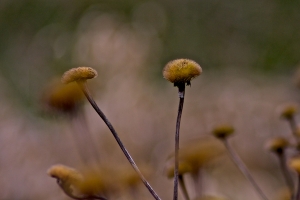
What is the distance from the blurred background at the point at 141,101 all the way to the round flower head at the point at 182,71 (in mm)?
266

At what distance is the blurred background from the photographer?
1503 mm

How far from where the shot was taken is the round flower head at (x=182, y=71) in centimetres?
54

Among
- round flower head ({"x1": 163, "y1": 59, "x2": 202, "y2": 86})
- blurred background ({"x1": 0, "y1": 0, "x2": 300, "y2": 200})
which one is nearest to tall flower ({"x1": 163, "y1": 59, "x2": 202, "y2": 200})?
round flower head ({"x1": 163, "y1": 59, "x2": 202, "y2": 86})

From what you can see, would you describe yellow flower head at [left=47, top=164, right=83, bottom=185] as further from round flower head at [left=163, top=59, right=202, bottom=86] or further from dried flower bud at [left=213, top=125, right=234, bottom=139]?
dried flower bud at [left=213, top=125, right=234, bottom=139]

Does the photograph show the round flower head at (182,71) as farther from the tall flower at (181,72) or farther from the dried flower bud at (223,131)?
the dried flower bud at (223,131)

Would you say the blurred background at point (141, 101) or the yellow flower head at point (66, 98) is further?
the blurred background at point (141, 101)

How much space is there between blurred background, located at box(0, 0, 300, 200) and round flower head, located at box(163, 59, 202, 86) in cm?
27

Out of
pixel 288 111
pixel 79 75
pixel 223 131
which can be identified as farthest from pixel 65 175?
pixel 288 111

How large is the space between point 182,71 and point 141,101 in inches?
70.8

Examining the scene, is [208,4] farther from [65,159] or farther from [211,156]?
[211,156]

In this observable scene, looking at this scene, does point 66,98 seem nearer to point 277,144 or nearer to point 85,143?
point 277,144

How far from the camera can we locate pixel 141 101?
233 cm

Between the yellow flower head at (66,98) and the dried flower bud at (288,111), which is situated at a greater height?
the dried flower bud at (288,111)

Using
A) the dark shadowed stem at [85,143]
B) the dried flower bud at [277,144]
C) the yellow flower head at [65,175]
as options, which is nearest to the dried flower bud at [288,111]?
the dried flower bud at [277,144]
